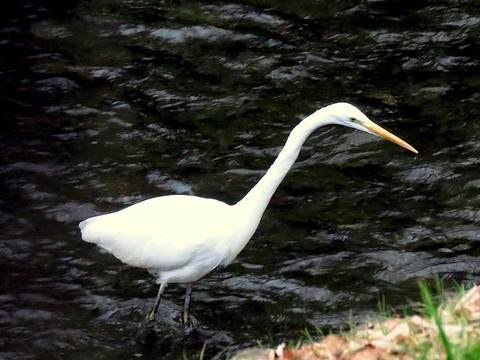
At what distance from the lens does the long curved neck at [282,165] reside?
6.09 meters

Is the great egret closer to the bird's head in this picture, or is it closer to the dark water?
the dark water

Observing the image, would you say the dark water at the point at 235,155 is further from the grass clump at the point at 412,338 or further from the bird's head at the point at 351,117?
the bird's head at the point at 351,117

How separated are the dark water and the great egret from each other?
0.42 meters

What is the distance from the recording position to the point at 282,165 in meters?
6.34

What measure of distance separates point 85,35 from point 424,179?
4602mm

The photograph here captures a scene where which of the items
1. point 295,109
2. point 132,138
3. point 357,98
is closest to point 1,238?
point 132,138

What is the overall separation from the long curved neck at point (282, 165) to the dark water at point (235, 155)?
84 centimetres

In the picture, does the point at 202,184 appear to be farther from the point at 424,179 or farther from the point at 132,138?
the point at 424,179

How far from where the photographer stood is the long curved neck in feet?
20.0

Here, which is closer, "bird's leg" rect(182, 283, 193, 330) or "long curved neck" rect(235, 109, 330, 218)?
"long curved neck" rect(235, 109, 330, 218)

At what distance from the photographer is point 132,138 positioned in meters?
8.89

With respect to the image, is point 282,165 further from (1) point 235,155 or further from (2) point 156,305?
(1) point 235,155

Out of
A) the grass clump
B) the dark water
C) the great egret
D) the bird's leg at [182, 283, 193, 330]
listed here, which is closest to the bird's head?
the great egret

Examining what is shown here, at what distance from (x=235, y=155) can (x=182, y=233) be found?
2093 mm
